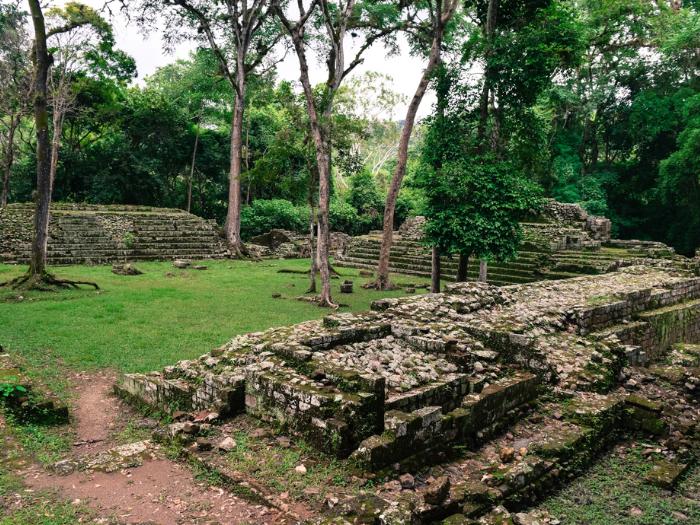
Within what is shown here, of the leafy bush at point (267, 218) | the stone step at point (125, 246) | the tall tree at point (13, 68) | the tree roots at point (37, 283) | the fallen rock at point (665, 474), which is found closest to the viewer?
the fallen rock at point (665, 474)

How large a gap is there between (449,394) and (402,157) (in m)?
11.2

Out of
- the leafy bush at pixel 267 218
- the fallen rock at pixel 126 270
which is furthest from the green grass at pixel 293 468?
the leafy bush at pixel 267 218

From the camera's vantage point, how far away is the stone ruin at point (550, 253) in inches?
705

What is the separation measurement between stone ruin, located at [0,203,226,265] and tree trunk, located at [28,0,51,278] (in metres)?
6.91

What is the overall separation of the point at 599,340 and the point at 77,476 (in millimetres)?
7481

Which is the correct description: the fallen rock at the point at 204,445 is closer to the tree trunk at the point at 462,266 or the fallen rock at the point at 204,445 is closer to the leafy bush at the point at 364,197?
the tree trunk at the point at 462,266

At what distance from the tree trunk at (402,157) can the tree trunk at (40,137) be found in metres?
9.48

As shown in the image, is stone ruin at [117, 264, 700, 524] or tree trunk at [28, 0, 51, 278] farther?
tree trunk at [28, 0, 51, 278]

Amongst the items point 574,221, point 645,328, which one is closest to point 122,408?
point 645,328

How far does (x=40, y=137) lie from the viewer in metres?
12.3

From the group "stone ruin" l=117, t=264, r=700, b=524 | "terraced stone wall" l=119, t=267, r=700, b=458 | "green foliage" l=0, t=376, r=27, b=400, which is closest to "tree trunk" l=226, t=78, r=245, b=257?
"terraced stone wall" l=119, t=267, r=700, b=458

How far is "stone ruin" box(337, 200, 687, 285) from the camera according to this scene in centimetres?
1791

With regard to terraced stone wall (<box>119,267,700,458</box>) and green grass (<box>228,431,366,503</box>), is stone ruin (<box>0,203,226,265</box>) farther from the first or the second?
green grass (<box>228,431,366,503</box>)

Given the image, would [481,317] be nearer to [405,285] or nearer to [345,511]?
[345,511]
